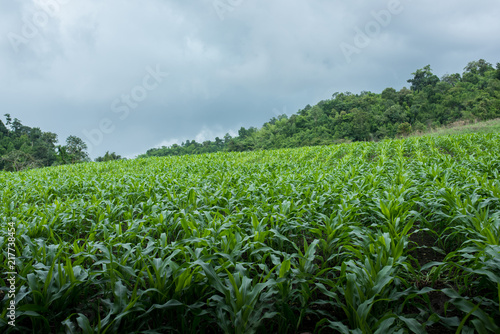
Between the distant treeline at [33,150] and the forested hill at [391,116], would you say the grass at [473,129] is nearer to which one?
the forested hill at [391,116]

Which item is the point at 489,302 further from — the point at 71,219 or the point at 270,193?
the point at 71,219

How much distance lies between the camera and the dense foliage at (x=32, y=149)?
3253cm

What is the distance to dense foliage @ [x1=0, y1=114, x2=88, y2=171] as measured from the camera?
107 ft

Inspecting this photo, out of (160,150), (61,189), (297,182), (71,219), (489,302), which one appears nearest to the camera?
(489,302)

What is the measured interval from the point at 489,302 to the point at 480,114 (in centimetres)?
4229

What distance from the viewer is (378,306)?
1.58 m

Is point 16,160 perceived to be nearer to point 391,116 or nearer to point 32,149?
point 32,149

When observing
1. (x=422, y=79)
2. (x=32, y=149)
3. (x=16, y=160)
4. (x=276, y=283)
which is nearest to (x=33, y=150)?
(x=32, y=149)

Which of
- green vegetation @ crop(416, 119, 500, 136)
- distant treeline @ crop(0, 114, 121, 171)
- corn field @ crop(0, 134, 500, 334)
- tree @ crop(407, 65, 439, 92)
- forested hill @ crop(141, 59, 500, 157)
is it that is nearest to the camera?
corn field @ crop(0, 134, 500, 334)

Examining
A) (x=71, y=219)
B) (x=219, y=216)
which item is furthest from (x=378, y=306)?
(x=71, y=219)

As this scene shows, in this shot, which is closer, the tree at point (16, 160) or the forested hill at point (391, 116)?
the tree at point (16, 160)

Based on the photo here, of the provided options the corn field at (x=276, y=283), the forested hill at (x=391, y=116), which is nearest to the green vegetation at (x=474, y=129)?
the corn field at (x=276, y=283)

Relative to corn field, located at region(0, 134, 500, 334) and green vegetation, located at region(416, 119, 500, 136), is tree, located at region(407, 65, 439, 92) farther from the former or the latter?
corn field, located at region(0, 134, 500, 334)

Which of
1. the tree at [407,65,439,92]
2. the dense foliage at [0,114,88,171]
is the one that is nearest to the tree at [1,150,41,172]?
the dense foliage at [0,114,88,171]
